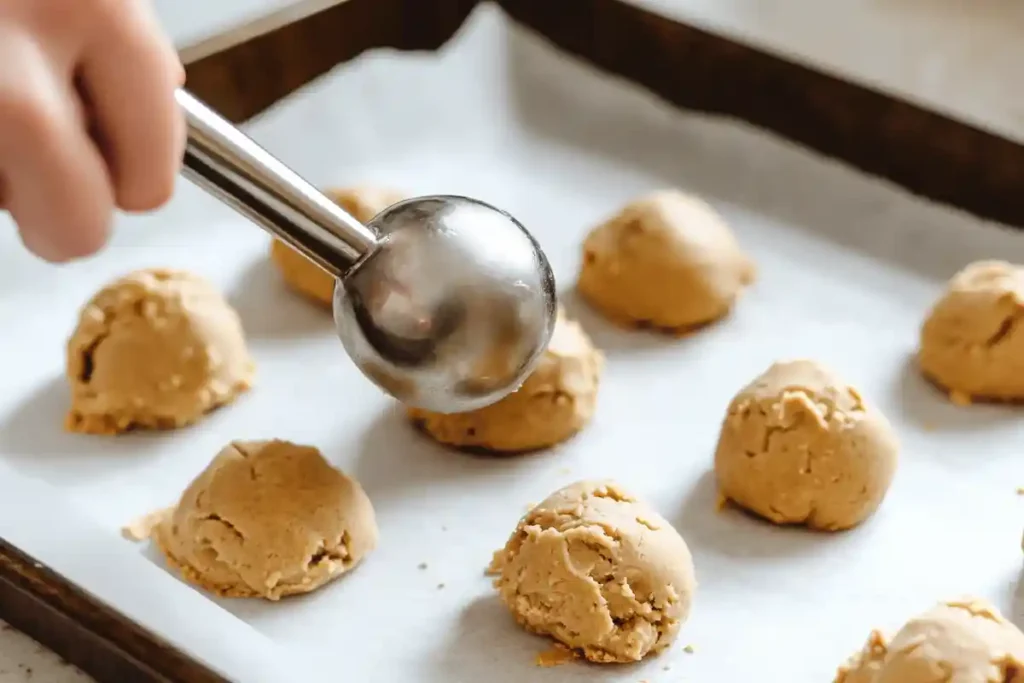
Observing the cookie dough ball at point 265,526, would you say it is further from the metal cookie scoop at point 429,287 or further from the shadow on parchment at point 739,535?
the shadow on parchment at point 739,535

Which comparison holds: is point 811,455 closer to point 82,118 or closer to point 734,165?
point 734,165

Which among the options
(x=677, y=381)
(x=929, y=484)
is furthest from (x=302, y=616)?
(x=929, y=484)

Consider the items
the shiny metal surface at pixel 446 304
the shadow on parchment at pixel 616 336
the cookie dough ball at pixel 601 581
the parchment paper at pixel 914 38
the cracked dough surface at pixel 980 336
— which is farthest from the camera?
the parchment paper at pixel 914 38

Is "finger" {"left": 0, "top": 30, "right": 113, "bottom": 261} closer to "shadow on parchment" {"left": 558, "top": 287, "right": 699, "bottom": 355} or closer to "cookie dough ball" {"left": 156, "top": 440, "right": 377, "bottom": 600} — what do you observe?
"cookie dough ball" {"left": 156, "top": 440, "right": 377, "bottom": 600}

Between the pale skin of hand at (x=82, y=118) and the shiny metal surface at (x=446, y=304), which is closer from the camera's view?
the pale skin of hand at (x=82, y=118)

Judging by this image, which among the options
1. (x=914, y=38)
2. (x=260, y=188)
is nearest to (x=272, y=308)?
(x=260, y=188)

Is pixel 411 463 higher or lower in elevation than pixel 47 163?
lower

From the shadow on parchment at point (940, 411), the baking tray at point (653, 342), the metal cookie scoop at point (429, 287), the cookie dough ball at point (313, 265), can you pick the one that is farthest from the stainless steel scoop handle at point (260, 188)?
the shadow on parchment at point (940, 411)
